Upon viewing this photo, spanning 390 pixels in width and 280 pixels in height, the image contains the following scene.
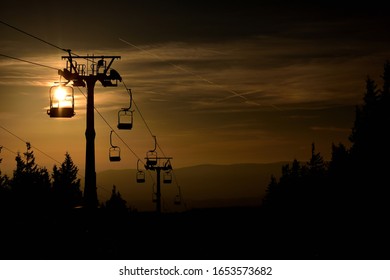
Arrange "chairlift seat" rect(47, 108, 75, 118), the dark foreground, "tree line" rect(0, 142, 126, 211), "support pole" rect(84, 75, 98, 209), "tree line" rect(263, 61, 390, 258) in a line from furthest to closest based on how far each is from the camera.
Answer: "tree line" rect(0, 142, 126, 211) < "tree line" rect(263, 61, 390, 258) < "support pole" rect(84, 75, 98, 209) < "chairlift seat" rect(47, 108, 75, 118) < the dark foreground

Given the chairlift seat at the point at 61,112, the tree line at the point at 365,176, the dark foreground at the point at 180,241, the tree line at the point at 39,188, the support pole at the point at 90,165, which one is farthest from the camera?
the tree line at the point at 39,188

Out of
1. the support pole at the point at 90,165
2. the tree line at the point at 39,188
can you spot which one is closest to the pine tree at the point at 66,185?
the tree line at the point at 39,188

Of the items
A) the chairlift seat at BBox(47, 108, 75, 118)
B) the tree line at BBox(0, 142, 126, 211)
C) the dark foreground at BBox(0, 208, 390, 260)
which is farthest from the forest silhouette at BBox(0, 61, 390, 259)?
the tree line at BBox(0, 142, 126, 211)

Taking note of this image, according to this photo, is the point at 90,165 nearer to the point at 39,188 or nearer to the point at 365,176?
the point at 365,176

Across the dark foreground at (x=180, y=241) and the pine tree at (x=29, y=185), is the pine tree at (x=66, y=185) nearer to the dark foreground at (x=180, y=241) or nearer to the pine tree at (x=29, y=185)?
the pine tree at (x=29, y=185)

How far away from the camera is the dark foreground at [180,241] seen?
77.2ft

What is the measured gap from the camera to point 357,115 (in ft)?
297

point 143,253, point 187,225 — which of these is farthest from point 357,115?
point 143,253

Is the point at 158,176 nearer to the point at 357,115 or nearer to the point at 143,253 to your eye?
the point at 357,115

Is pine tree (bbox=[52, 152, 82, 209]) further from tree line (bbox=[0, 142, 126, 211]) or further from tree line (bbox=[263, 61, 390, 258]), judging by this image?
tree line (bbox=[263, 61, 390, 258])

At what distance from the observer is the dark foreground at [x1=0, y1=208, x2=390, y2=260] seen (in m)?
23.5

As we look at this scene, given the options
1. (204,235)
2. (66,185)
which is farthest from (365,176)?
(66,185)

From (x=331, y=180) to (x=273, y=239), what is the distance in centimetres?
6493

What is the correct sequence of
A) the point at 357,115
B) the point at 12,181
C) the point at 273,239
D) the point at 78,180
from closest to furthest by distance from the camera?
1. the point at 273,239
2. the point at 357,115
3. the point at 12,181
4. the point at 78,180
